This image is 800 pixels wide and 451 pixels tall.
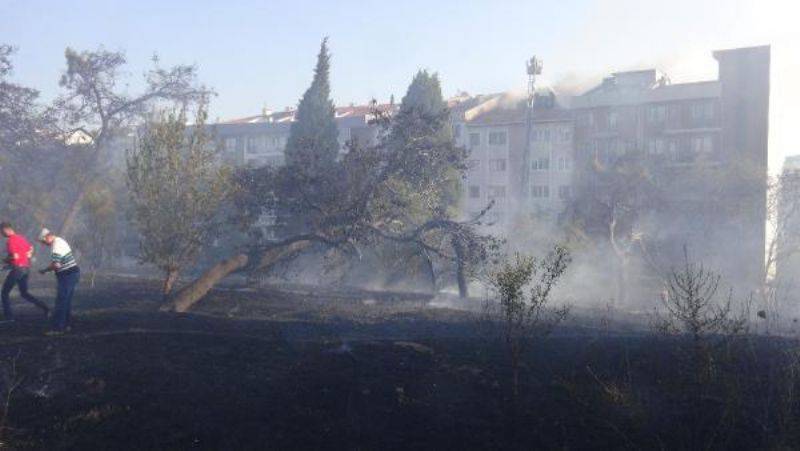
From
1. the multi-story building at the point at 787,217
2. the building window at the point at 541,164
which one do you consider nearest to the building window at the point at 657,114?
the building window at the point at 541,164

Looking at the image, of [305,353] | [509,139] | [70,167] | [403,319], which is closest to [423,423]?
[305,353]

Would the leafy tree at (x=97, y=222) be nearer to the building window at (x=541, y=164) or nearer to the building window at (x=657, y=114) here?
the building window at (x=541, y=164)

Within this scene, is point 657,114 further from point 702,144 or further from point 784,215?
point 784,215

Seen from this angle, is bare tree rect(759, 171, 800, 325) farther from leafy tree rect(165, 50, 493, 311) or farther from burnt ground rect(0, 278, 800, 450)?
burnt ground rect(0, 278, 800, 450)

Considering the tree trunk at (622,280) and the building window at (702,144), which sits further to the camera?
the building window at (702,144)

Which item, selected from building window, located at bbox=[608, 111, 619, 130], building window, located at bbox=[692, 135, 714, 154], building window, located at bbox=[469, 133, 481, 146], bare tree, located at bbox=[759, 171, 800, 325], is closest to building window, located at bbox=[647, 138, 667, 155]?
building window, located at bbox=[692, 135, 714, 154]

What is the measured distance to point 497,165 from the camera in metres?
52.8

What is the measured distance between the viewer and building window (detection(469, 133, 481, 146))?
5347 cm

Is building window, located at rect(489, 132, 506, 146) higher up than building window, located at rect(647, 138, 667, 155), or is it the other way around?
building window, located at rect(489, 132, 506, 146)

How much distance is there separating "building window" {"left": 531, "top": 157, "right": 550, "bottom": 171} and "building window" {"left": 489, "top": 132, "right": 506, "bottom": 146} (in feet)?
9.32

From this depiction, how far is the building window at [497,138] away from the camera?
52.6m

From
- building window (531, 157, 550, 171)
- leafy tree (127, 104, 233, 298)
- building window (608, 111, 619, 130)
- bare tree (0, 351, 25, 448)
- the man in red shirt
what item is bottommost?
bare tree (0, 351, 25, 448)

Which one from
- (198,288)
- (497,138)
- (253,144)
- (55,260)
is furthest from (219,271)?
(253,144)

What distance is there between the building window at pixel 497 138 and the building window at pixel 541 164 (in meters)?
2.84
